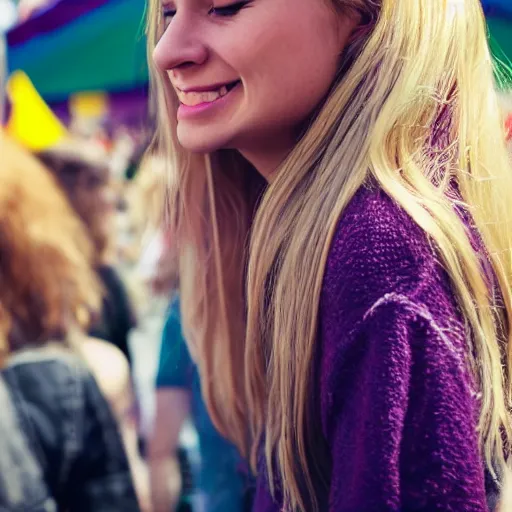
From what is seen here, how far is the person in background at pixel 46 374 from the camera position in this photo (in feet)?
4.82

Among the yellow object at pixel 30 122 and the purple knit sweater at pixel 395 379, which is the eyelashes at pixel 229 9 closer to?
the purple knit sweater at pixel 395 379

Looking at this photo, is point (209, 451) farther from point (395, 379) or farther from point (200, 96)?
point (395, 379)

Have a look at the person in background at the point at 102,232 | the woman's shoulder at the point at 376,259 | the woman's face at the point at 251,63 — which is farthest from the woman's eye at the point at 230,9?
the person in background at the point at 102,232

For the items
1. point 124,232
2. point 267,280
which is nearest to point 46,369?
point 267,280

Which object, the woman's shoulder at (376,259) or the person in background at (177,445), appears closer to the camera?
the woman's shoulder at (376,259)

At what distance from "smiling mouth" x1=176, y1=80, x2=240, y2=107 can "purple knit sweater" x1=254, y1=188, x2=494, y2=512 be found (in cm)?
33

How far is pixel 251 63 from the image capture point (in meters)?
1.03

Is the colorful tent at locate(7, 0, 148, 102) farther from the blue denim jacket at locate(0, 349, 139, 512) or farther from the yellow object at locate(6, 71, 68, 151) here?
the blue denim jacket at locate(0, 349, 139, 512)

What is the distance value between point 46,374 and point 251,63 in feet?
2.77

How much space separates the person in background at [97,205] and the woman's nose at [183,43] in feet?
6.05

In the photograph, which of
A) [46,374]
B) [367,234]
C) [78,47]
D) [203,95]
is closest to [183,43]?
[203,95]

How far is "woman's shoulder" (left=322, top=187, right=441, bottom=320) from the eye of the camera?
0.82 metres

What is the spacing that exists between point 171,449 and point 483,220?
1673mm

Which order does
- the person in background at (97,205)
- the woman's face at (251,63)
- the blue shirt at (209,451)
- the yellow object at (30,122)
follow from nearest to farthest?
the woman's face at (251,63) → the blue shirt at (209,451) → the person in background at (97,205) → the yellow object at (30,122)
